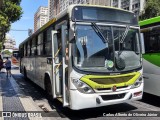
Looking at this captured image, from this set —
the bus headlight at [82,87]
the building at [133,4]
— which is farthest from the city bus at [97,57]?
the building at [133,4]

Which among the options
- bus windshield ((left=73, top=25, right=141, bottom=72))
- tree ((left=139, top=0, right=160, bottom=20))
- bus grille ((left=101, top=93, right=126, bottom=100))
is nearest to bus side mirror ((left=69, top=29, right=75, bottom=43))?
bus windshield ((left=73, top=25, right=141, bottom=72))

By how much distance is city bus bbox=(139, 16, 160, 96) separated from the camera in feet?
28.6

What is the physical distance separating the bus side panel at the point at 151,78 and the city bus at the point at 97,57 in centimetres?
125

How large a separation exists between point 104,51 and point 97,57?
0.28 meters

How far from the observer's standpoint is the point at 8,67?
2016 centimetres

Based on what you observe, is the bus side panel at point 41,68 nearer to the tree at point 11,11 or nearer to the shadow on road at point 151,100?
the shadow on road at point 151,100

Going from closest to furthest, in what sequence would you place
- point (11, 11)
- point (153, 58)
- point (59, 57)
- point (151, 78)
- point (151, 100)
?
point (59, 57) → point (153, 58) → point (151, 78) → point (151, 100) → point (11, 11)

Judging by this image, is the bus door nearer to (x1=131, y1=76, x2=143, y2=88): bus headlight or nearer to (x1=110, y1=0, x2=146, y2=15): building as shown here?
(x1=131, y1=76, x2=143, y2=88): bus headlight

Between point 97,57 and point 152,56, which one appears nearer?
point 97,57

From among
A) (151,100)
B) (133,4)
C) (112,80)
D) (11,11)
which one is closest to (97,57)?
(112,80)

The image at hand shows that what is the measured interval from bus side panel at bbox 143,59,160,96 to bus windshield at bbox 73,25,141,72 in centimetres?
138

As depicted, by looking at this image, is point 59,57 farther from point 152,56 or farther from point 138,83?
point 152,56

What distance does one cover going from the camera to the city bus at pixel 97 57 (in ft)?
22.6

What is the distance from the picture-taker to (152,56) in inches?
351
